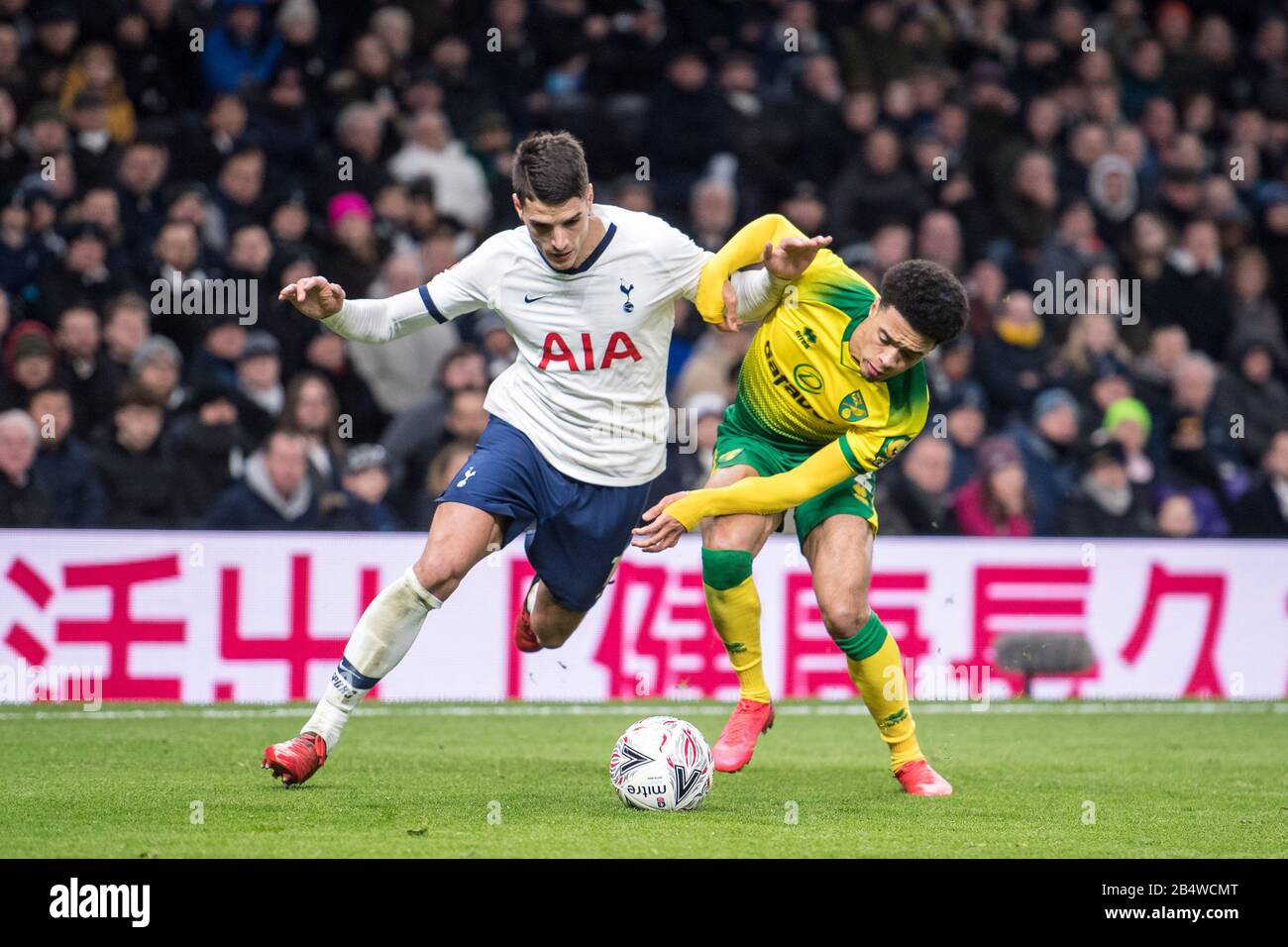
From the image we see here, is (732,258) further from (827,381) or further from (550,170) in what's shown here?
(550,170)

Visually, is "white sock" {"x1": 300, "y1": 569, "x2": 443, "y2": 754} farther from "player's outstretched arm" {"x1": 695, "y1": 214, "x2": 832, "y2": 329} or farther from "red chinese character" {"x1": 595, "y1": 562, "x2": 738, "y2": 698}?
"red chinese character" {"x1": 595, "y1": 562, "x2": 738, "y2": 698}

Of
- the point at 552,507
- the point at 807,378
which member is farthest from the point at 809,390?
the point at 552,507

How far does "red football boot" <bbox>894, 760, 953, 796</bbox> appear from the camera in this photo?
7312 mm

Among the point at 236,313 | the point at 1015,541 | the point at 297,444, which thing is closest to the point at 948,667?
the point at 1015,541

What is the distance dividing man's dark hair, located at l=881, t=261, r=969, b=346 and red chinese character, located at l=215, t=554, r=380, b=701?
4.65 m

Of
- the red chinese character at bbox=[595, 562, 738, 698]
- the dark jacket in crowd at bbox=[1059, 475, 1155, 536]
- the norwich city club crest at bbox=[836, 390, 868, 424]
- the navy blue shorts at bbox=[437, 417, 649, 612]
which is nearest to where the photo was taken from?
the navy blue shorts at bbox=[437, 417, 649, 612]

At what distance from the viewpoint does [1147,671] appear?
1159 cm

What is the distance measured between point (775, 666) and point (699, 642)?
50 cm

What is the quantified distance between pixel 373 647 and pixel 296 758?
48 cm

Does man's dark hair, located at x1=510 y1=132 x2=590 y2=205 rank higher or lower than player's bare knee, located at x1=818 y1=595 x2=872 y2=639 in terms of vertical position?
higher

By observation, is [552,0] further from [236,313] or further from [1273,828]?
[1273,828]

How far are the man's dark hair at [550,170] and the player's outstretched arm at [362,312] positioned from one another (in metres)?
0.69

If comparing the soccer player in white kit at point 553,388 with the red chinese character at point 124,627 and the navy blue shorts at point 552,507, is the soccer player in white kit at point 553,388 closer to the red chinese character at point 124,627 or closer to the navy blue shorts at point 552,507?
the navy blue shorts at point 552,507

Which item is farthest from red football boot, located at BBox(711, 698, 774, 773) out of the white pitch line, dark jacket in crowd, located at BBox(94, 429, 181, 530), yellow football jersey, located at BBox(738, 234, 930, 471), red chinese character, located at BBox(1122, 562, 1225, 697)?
red chinese character, located at BBox(1122, 562, 1225, 697)
